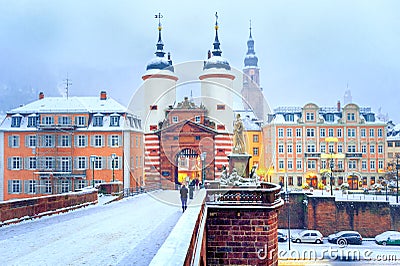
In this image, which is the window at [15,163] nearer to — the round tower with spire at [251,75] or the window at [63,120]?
the window at [63,120]

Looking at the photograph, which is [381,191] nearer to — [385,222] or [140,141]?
[385,222]

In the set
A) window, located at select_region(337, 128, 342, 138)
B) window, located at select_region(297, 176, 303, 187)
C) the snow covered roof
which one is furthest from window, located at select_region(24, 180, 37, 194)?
window, located at select_region(337, 128, 342, 138)

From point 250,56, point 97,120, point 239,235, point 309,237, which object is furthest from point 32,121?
point 250,56

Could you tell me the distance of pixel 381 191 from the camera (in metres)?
48.9

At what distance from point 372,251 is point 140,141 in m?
27.4

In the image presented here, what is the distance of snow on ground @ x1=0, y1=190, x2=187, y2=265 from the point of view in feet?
34.8

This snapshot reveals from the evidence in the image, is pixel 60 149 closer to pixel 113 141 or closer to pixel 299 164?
pixel 113 141

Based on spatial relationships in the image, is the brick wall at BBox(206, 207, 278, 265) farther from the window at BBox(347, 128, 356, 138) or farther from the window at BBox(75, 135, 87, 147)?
the window at BBox(347, 128, 356, 138)

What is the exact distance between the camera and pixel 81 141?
153 ft

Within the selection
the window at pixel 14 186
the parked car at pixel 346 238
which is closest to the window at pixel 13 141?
the window at pixel 14 186

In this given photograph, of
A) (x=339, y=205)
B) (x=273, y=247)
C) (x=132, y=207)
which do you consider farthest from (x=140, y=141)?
(x=273, y=247)

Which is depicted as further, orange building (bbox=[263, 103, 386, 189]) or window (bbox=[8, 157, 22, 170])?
orange building (bbox=[263, 103, 386, 189])

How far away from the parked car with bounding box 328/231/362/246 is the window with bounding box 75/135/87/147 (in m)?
25.4

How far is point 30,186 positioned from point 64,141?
5514 mm
